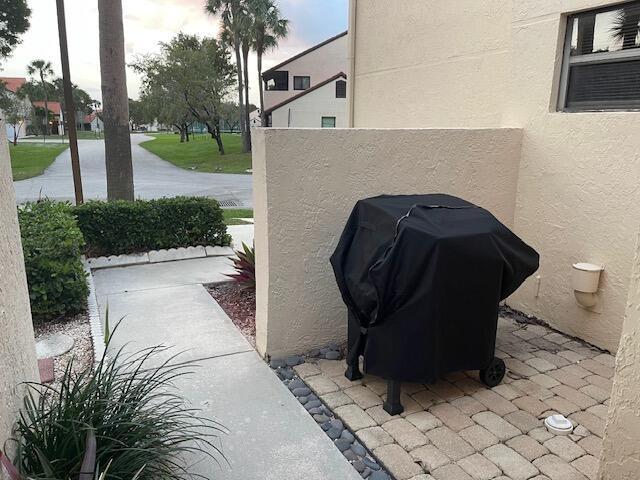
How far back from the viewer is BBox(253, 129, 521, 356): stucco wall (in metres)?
3.43

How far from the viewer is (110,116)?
24.7ft

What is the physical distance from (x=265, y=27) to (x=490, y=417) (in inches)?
1178

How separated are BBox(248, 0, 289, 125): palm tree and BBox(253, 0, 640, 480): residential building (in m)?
26.0

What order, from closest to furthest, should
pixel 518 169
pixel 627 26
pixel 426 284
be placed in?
1. pixel 426 284
2. pixel 627 26
3. pixel 518 169

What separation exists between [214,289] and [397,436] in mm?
3176

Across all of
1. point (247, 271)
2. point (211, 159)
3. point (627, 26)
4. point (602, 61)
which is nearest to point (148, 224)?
point (247, 271)

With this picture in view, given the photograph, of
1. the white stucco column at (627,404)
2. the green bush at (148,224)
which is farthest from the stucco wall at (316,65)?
the white stucco column at (627,404)

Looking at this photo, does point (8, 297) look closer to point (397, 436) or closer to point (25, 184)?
point (397, 436)

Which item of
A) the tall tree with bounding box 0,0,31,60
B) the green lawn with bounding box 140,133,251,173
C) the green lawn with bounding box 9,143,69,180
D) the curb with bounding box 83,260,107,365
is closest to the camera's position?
the curb with bounding box 83,260,107,365

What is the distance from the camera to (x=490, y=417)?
3008mm

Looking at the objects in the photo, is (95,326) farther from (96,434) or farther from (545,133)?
(545,133)

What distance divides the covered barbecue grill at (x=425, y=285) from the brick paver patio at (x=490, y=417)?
237 millimetres

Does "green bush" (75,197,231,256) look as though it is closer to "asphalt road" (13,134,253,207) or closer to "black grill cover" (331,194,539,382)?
"black grill cover" (331,194,539,382)

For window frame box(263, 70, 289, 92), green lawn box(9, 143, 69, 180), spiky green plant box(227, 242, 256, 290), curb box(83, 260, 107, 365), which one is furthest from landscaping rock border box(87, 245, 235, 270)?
window frame box(263, 70, 289, 92)
